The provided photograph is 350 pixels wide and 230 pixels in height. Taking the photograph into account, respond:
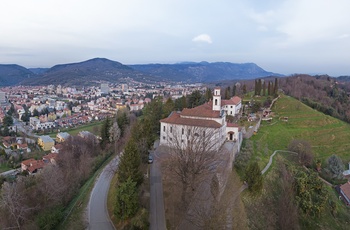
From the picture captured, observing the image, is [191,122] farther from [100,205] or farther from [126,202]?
[126,202]

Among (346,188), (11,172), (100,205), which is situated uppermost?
(100,205)

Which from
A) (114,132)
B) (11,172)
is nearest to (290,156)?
(114,132)

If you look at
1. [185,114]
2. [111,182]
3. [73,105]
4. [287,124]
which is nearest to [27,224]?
[111,182]

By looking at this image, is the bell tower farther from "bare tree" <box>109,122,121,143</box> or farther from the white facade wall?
"bare tree" <box>109,122,121,143</box>

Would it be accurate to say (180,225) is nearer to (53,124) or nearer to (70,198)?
(70,198)

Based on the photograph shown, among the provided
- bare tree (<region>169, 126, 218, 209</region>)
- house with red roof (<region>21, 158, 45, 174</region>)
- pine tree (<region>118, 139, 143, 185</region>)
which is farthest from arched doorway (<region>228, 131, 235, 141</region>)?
house with red roof (<region>21, 158, 45, 174</region>)

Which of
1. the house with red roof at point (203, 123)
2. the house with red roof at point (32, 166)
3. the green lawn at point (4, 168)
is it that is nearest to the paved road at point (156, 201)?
the house with red roof at point (203, 123)
